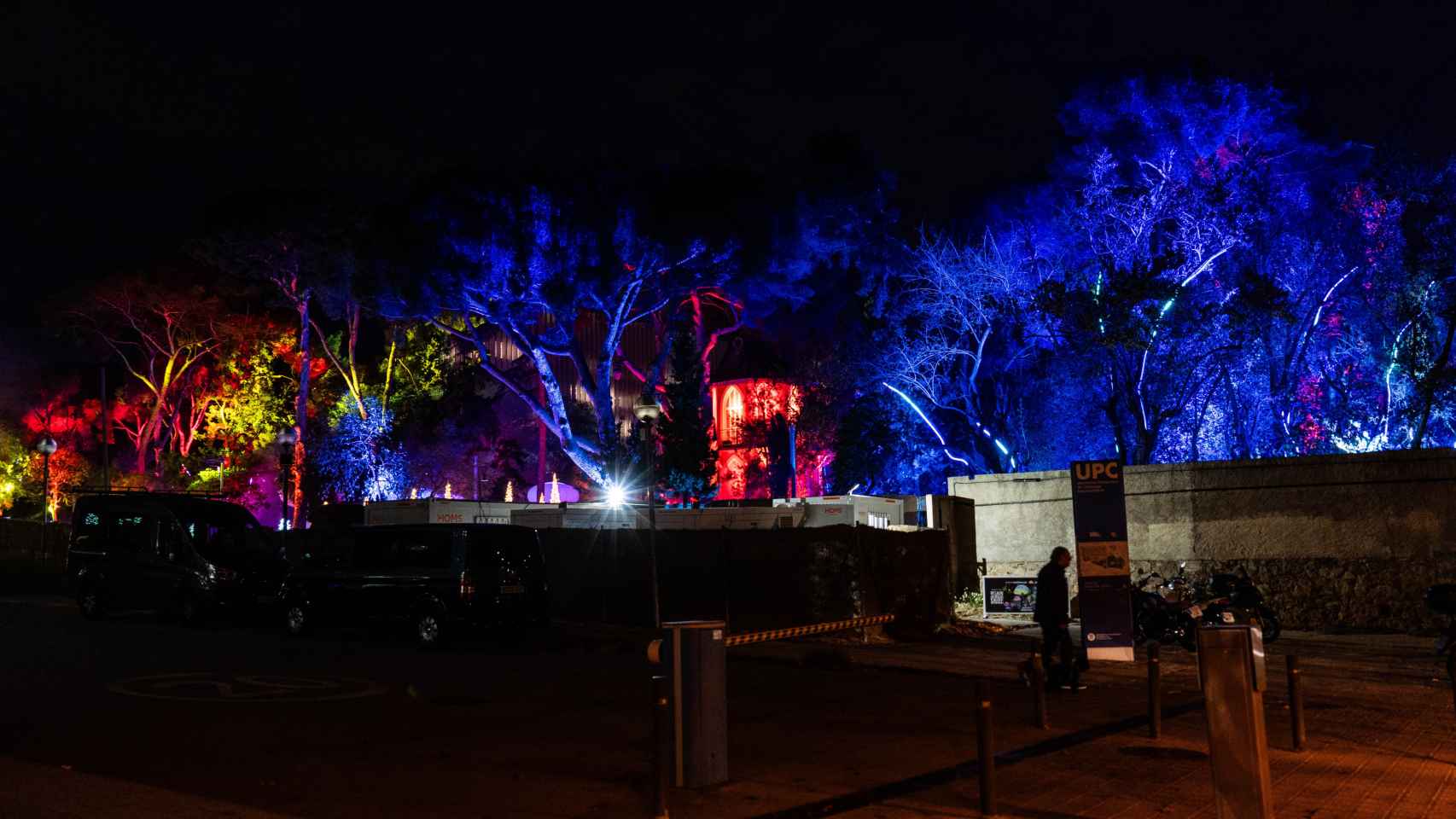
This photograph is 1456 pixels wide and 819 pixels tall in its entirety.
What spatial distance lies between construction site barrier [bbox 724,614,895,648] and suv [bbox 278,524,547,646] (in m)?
3.49

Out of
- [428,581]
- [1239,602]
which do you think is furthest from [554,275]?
[1239,602]

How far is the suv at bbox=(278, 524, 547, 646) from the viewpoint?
62.1ft

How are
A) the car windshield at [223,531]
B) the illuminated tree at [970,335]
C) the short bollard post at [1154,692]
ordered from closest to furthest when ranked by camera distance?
the short bollard post at [1154,692]
the car windshield at [223,531]
the illuminated tree at [970,335]

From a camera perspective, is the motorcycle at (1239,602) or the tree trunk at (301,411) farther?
the tree trunk at (301,411)

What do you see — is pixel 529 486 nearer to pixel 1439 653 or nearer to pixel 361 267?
pixel 361 267

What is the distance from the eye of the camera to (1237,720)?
753cm

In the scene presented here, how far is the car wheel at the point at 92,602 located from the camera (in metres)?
23.2

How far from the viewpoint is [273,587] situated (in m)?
22.7

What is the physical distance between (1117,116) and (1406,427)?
1133 centimetres

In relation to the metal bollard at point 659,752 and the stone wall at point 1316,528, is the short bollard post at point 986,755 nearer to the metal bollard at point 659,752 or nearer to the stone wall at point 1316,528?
the metal bollard at point 659,752

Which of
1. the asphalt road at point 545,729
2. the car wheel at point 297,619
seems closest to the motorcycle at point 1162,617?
the asphalt road at point 545,729

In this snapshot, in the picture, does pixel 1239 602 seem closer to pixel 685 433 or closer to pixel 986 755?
pixel 986 755

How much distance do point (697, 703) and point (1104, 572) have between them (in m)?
10.5

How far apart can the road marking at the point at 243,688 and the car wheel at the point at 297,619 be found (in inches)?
204
